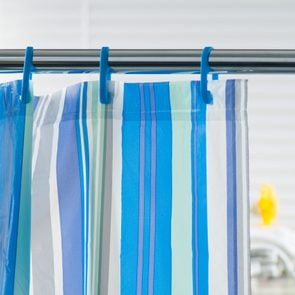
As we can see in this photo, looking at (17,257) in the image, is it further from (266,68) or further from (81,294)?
(266,68)

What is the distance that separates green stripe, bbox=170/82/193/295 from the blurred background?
1024 millimetres

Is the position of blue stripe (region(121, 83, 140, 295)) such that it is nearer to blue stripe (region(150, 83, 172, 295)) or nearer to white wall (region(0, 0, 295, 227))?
blue stripe (region(150, 83, 172, 295))

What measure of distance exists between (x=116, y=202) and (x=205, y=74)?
173mm

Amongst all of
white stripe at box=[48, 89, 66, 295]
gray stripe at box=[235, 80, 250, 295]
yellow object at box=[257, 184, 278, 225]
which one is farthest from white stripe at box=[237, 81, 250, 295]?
yellow object at box=[257, 184, 278, 225]

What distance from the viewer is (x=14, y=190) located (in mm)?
816

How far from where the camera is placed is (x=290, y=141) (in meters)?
1.82

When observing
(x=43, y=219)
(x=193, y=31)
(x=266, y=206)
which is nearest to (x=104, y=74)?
(x=43, y=219)

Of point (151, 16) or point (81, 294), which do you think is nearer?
point (81, 294)

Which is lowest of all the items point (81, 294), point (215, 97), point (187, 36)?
point (81, 294)

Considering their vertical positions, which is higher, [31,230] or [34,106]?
[34,106]

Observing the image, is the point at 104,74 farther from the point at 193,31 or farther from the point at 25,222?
the point at 193,31

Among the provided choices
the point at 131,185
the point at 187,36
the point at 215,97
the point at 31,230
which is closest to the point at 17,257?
the point at 31,230

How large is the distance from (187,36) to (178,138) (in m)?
1.05

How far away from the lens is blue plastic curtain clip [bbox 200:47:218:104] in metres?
0.79
